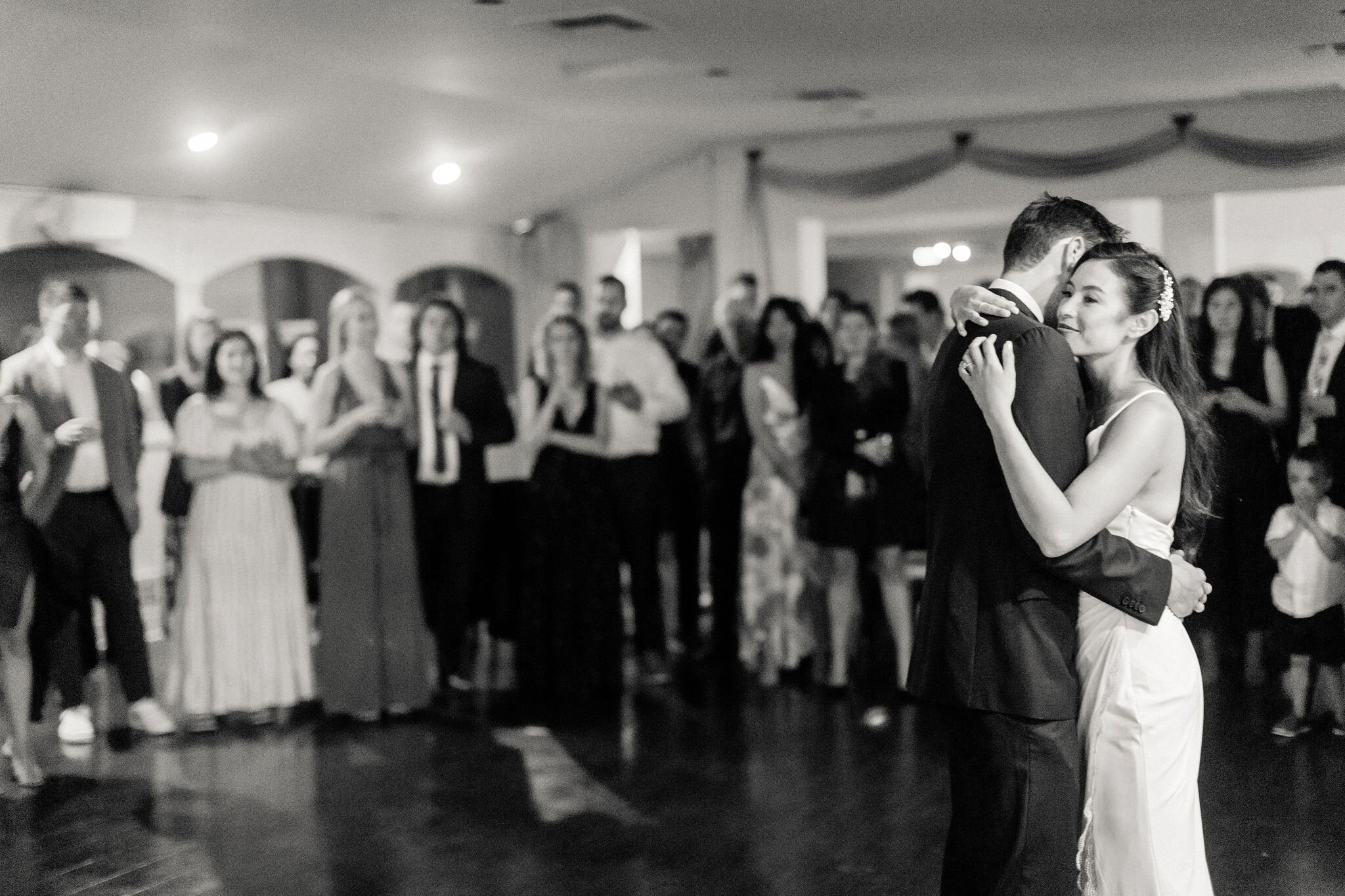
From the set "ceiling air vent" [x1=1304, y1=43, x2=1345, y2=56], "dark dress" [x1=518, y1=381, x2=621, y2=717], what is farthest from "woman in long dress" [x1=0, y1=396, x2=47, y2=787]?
"ceiling air vent" [x1=1304, y1=43, x2=1345, y2=56]

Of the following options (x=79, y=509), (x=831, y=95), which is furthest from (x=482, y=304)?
(x=79, y=509)

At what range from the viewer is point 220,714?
5.55 metres

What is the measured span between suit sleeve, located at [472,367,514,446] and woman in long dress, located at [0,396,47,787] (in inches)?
65.9

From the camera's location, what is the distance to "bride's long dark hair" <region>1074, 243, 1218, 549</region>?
2.29m

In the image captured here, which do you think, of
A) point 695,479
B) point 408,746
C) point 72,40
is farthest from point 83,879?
point 72,40

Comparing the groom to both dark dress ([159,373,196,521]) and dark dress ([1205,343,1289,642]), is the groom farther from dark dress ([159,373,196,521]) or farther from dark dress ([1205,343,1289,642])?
dark dress ([159,373,196,521])

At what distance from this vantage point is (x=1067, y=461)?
223 cm

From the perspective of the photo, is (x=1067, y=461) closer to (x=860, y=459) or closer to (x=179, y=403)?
(x=860, y=459)

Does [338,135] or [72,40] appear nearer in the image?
[72,40]

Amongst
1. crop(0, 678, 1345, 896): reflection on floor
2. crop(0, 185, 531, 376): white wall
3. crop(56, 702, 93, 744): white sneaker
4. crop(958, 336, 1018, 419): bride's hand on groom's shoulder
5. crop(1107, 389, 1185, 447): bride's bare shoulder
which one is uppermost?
crop(0, 185, 531, 376): white wall

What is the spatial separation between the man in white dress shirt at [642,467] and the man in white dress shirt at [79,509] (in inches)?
75.7

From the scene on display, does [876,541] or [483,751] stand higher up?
[876,541]

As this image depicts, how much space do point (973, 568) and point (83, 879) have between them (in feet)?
8.69

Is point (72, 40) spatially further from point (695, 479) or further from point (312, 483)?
point (695, 479)
